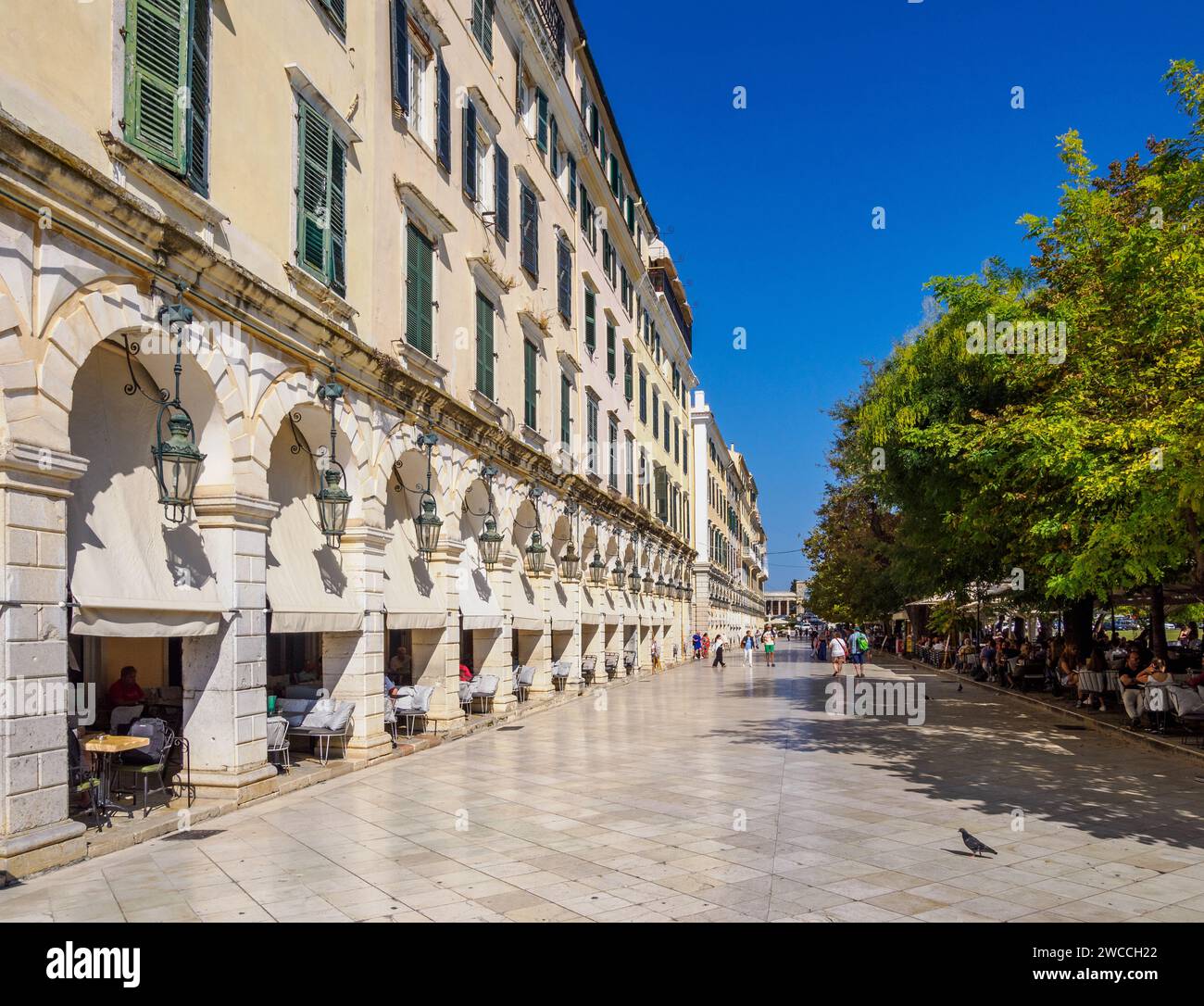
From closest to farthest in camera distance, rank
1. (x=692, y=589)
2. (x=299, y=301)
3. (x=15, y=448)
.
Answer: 1. (x=15, y=448)
2. (x=299, y=301)
3. (x=692, y=589)

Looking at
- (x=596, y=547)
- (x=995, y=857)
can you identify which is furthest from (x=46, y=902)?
(x=596, y=547)

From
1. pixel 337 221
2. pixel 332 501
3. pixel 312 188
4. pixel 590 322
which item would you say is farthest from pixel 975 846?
pixel 590 322

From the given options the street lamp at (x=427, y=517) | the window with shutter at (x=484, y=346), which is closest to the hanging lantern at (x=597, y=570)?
the window with shutter at (x=484, y=346)

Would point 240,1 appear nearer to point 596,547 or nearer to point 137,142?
point 137,142

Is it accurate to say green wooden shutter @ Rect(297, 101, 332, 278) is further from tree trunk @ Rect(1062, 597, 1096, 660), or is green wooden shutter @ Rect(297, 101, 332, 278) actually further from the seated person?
tree trunk @ Rect(1062, 597, 1096, 660)

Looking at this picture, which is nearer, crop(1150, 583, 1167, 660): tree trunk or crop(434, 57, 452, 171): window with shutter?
crop(434, 57, 452, 171): window with shutter

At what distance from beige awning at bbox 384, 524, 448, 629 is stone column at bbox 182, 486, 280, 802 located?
155 inches

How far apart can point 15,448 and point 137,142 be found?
11.1ft

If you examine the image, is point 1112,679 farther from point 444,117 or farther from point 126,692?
point 126,692

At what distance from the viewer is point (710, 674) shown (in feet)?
125

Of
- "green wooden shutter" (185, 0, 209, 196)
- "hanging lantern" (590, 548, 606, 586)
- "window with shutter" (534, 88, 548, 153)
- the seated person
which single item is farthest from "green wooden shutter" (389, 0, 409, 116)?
"hanging lantern" (590, 548, 606, 586)

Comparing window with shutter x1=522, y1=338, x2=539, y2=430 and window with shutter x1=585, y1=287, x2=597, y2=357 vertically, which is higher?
window with shutter x1=585, y1=287, x2=597, y2=357

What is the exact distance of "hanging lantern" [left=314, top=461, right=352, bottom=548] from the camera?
1290 cm

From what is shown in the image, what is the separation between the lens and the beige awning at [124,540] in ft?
29.2
